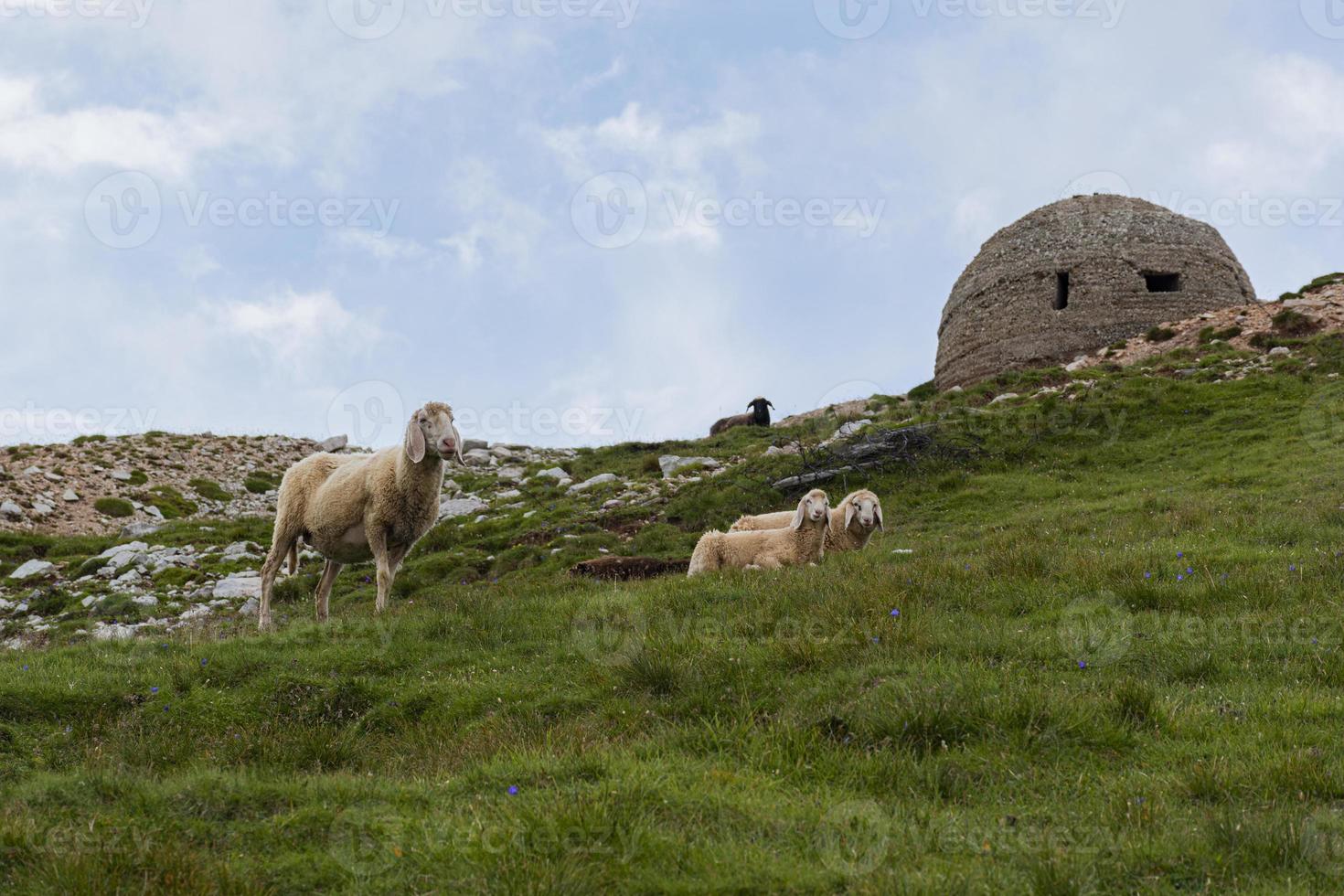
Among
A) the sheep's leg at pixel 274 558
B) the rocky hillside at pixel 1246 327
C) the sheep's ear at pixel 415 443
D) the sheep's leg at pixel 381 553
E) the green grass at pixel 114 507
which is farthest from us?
the green grass at pixel 114 507

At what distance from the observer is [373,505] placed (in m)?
11.9

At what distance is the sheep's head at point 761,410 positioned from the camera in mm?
36062

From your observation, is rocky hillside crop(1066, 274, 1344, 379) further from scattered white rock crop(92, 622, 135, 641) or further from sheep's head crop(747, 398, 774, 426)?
scattered white rock crop(92, 622, 135, 641)

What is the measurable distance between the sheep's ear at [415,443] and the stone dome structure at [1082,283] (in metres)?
23.1

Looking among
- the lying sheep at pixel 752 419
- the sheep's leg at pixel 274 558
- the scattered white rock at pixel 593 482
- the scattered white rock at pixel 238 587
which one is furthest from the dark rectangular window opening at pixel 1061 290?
the sheep's leg at pixel 274 558

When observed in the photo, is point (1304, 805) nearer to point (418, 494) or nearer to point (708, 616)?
point (708, 616)

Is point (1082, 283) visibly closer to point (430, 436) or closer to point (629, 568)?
point (629, 568)

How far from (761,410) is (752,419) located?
21.3 inches

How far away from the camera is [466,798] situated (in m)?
5.12

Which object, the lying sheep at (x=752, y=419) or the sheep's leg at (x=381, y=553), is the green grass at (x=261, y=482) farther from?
the sheep's leg at (x=381, y=553)

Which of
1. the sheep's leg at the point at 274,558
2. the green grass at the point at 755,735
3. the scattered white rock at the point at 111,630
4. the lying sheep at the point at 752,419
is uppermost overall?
the lying sheep at the point at 752,419

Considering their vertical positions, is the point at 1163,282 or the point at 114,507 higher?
the point at 1163,282

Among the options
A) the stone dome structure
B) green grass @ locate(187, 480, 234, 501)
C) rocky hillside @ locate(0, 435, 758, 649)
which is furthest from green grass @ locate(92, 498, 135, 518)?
the stone dome structure

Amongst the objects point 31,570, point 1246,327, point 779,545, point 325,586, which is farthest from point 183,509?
point 1246,327
